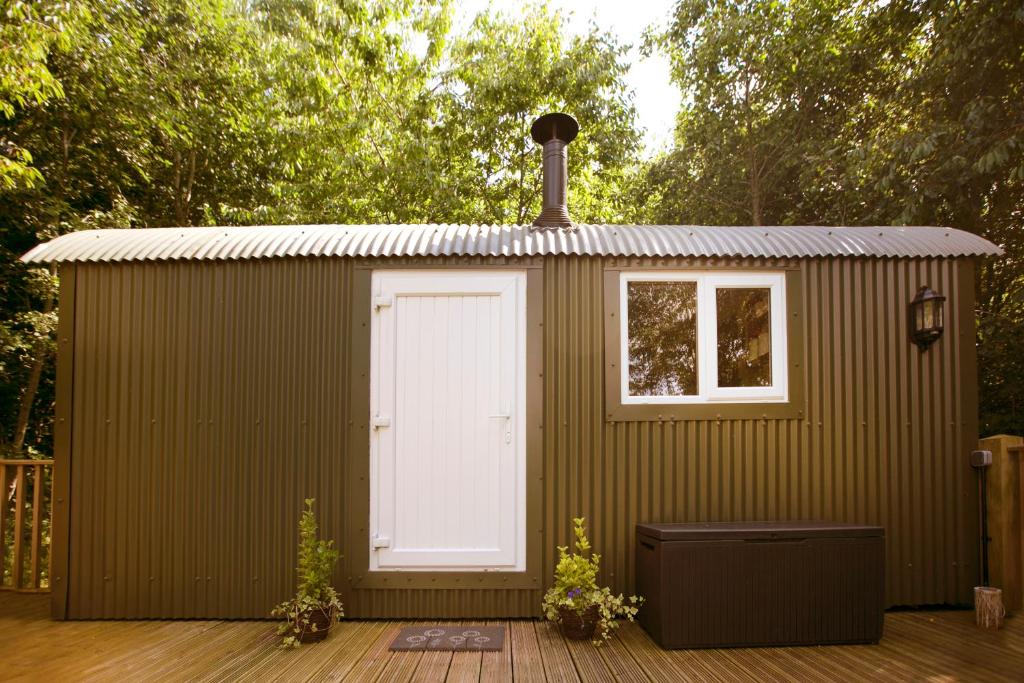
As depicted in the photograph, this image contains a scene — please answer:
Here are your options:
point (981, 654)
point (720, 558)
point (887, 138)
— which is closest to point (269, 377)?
point (720, 558)

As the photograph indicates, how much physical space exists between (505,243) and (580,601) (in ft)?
7.05

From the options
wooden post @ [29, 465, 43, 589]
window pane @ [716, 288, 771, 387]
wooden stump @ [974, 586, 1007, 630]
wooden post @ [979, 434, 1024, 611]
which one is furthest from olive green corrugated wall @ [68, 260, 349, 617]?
wooden post @ [979, 434, 1024, 611]

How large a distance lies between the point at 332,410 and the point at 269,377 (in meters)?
0.46

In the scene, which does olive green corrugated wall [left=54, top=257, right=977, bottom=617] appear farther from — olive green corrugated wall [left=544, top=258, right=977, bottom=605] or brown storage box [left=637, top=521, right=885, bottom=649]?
brown storage box [left=637, top=521, right=885, bottom=649]

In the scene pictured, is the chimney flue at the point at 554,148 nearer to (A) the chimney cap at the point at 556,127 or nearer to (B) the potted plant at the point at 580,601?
(A) the chimney cap at the point at 556,127

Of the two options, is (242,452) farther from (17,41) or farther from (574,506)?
(17,41)

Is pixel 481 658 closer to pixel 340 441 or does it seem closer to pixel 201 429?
pixel 340 441

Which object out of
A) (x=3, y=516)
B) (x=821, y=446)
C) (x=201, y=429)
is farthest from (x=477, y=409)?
(x=3, y=516)

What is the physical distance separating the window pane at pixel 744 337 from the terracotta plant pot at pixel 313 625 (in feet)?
8.87

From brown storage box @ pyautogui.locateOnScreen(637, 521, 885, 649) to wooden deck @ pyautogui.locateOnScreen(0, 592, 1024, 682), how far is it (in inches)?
3.6

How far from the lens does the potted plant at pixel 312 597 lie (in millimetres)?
3197

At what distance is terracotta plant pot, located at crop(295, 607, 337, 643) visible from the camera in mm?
3193

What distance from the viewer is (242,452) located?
144 inches

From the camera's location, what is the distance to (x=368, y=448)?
11.8 feet
